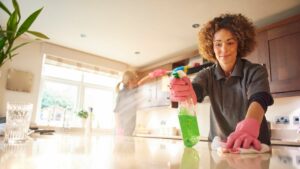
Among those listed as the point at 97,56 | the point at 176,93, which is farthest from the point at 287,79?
the point at 97,56

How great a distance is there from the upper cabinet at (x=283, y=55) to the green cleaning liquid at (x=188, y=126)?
1.85m

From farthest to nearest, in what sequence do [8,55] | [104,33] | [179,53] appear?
[179,53]
[104,33]
[8,55]

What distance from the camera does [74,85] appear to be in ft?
13.3

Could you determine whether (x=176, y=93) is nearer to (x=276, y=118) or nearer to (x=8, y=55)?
(x=8, y=55)

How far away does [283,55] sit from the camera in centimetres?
229

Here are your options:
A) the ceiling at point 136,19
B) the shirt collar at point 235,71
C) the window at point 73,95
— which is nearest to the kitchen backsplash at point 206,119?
the window at point 73,95

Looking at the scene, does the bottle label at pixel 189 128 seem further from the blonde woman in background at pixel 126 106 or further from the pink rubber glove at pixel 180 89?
the blonde woman in background at pixel 126 106

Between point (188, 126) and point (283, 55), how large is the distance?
2102 mm

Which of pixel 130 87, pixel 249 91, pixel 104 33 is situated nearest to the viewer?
pixel 249 91

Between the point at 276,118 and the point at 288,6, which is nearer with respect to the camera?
the point at 288,6

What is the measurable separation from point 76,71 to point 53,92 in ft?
1.89

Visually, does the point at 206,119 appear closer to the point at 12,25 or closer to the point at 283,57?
the point at 283,57

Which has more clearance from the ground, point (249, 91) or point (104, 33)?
point (104, 33)

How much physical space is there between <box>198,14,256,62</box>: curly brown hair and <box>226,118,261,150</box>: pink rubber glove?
1.41 ft
